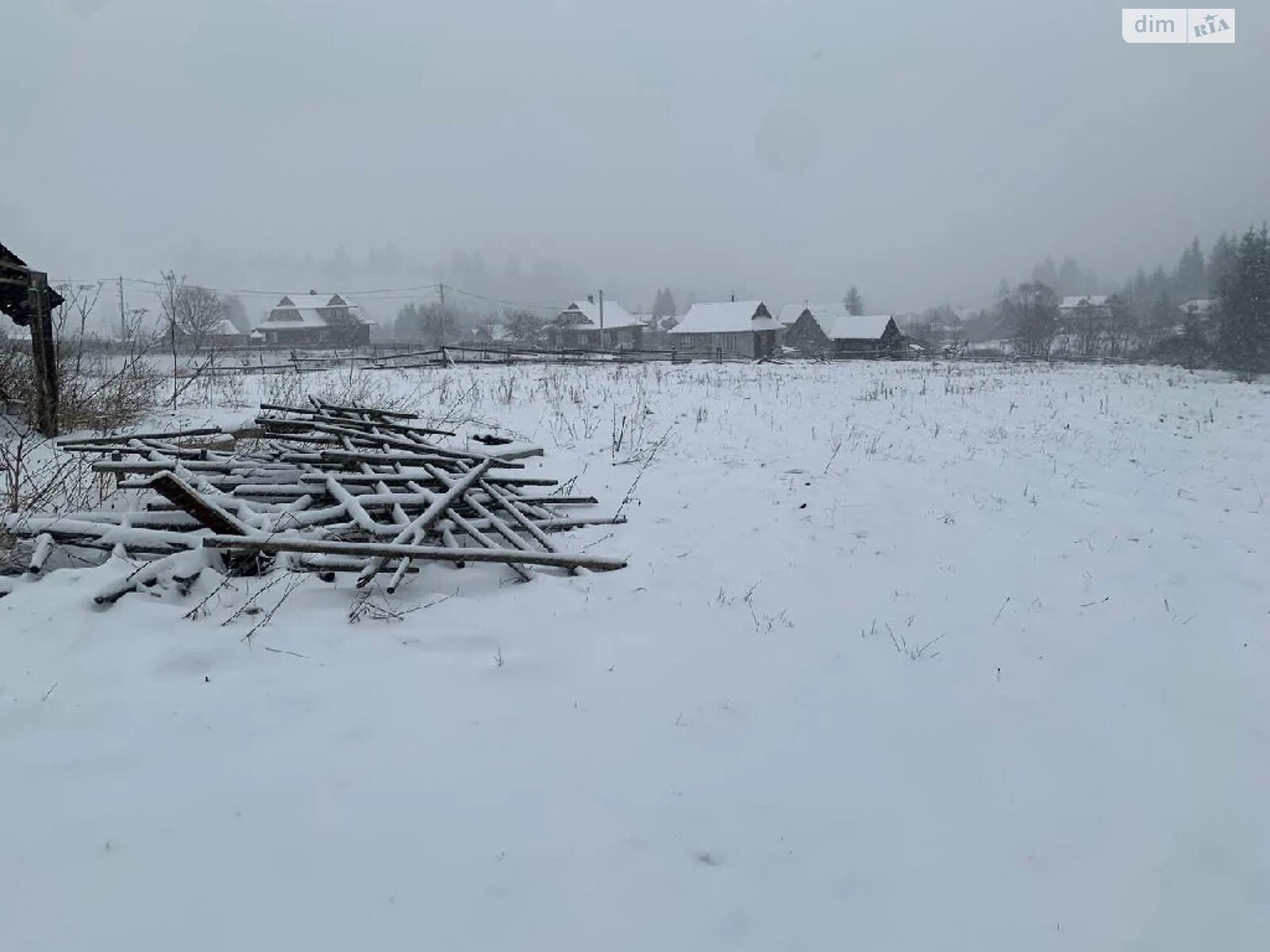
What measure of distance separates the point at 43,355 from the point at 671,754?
10041 millimetres

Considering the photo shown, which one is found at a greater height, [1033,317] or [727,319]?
[727,319]

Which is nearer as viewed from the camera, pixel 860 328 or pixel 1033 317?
pixel 1033 317

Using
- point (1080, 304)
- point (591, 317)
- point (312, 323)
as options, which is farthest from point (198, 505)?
point (312, 323)

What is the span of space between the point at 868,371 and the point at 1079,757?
2722 cm

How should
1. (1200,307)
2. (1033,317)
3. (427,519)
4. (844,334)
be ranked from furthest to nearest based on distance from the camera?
(844,334) < (1033,317) < (1200,307) < (427,519)

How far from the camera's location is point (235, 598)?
458 cm

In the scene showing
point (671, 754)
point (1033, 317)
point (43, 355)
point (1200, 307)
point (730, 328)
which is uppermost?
point (730, 328)

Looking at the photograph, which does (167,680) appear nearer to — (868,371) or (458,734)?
(458,734)

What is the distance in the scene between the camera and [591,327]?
71.6 m

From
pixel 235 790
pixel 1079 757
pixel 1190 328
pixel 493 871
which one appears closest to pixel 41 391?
pixel 235 790

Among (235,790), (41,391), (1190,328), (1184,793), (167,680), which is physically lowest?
(1184,793)

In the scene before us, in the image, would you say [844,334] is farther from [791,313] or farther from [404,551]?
[404,551]

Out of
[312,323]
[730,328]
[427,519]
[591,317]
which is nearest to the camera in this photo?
[427,519]

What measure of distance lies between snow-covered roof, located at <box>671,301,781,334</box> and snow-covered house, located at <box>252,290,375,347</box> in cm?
3254
